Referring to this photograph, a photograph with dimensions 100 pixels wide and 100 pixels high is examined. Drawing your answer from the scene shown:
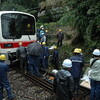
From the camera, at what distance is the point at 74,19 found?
11242 millimetres

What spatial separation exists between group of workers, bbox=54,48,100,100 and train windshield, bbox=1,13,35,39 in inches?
168

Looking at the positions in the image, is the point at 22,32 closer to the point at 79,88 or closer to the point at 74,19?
the point at 74,19

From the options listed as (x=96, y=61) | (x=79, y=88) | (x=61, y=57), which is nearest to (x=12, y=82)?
(x=79, y=88)

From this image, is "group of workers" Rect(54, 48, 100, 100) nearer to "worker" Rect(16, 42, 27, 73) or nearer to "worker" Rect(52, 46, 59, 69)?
"worker" Rect(16, 42, 27, 73)

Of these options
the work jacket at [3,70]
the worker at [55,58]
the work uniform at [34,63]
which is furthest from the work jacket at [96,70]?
the worker at [55,58]

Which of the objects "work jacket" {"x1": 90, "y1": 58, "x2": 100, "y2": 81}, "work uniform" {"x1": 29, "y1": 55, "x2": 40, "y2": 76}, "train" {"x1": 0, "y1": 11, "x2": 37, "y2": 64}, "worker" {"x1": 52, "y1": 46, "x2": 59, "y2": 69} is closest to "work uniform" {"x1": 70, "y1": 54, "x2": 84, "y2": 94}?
"work jacket" {"x1": 90, "y1": 58, "x2": 100, "y2": 81}

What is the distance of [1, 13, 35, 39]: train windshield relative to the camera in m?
9.00

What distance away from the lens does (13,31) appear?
9359 millimetres

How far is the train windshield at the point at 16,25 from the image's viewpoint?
9000mm

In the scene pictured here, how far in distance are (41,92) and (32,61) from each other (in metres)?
2.18

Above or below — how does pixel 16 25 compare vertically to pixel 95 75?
above

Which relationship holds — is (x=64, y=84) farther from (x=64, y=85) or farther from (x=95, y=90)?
(x=95, y=90)

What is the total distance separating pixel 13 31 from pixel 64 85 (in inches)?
235

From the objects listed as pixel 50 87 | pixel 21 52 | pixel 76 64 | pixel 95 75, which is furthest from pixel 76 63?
pixel 21 52
